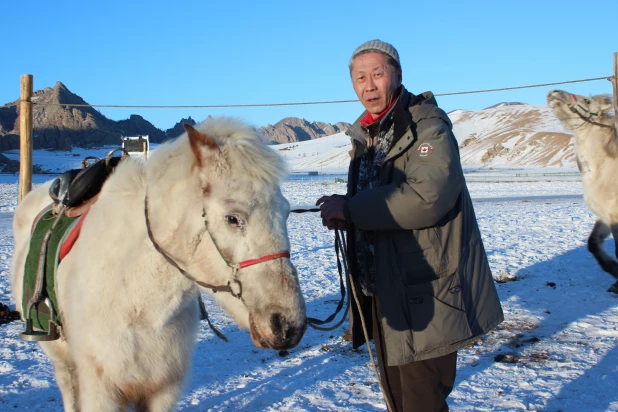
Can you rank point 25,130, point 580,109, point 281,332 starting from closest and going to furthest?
point 281,332
point 25,130
point 580,109

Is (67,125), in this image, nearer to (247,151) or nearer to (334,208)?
(334,208)

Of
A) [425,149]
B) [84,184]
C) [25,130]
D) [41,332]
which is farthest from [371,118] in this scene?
[25,130]

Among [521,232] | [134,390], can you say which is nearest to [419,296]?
[134,390]

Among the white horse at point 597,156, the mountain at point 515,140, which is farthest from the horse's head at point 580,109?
the mountain at point 515,140

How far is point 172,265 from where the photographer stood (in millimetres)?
1996

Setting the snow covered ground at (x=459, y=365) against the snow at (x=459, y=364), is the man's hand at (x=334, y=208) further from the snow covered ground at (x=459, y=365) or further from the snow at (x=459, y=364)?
the snow covered ground at (x=459, y=365)

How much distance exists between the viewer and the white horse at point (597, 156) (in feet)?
21.1

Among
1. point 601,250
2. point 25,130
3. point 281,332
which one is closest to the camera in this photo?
point 281,332

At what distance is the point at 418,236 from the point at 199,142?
→ 109 centimetres

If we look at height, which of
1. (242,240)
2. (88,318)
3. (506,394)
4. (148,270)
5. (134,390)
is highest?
(242,240)

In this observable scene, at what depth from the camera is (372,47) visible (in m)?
2.33

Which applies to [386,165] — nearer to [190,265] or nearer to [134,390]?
[190,265]

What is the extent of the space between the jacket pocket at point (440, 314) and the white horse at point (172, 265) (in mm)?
732

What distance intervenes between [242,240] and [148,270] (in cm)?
57
